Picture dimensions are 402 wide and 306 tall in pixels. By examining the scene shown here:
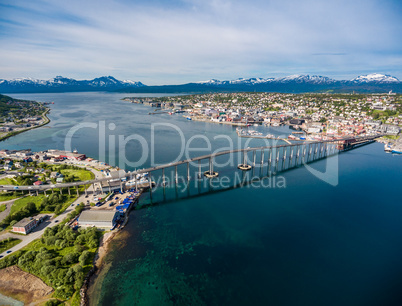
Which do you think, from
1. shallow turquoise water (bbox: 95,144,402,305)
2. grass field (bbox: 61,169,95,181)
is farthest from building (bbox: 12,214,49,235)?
grass field (bbox: 61,169,95,181)

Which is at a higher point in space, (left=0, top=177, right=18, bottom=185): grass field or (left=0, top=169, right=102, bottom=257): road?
(left=0, top=177, right=18, bottom=185): grass field

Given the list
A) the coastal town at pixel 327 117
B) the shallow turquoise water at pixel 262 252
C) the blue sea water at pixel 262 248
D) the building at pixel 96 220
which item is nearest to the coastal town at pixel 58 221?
the building at pixel 96 220

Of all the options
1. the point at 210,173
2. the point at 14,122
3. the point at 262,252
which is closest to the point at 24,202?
the point at 210,173

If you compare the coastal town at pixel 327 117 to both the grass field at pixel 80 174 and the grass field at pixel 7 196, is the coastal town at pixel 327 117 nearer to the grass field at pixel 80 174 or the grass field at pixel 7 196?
the grass field at pixel 80 174

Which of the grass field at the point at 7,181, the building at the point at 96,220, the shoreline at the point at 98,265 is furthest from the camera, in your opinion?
the grass field at the point at 7,181

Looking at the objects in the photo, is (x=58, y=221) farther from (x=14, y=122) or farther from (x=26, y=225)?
(x=14, y=122)

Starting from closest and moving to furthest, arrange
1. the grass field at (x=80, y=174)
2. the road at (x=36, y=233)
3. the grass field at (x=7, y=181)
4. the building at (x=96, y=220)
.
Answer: the road at (x=36, y=233) → the building at (x=96, y=220) → the grass field at (x=7, y=181) → the grass field at (x=80, y=174)

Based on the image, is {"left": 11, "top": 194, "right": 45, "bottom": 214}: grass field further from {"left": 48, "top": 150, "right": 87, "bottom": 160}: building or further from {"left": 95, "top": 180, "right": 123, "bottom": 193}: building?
{"left": 48, "top": 150, "right": 87, "bottom": 160}: building

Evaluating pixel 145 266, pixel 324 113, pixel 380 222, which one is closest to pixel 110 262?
pixel 145 266

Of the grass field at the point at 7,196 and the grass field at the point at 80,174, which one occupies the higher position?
the grass field at the point at 80,174
